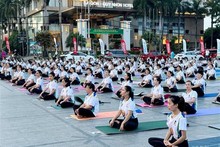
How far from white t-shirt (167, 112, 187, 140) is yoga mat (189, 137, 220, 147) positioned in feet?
3.54

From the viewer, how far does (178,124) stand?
5172 mm

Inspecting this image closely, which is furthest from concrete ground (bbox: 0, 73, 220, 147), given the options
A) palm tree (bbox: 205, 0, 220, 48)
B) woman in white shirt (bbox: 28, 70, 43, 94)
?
palm tree (bbox: 205, 0, 220, 48)

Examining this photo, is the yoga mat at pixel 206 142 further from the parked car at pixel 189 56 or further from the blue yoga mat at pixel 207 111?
the parked car at pixel 189 56

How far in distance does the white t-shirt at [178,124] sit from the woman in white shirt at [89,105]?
11.1ft

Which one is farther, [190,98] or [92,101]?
[190,98]

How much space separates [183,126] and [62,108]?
18.6ft

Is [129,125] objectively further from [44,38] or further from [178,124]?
[44,38]

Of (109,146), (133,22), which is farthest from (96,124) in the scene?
(133,22)

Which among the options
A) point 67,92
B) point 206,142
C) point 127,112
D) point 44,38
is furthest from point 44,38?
point 206,142

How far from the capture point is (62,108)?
33.5 ft

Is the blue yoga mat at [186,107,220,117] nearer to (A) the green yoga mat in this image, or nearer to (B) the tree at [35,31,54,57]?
(A) the green yoga mat

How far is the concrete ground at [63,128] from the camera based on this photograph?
6707mm

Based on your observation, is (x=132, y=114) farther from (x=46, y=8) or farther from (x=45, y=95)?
(x=46, y=8)

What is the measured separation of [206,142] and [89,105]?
3.23 metres
